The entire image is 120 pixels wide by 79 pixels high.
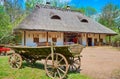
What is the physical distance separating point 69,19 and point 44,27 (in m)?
6.50

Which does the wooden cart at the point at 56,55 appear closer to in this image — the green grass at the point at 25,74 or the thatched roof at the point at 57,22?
the green grass at the point at 25,74

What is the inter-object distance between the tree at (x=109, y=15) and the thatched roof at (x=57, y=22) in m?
21.5

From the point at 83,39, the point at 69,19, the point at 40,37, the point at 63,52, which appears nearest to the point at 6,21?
the point at 40,37

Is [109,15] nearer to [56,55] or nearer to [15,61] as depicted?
[15,61]

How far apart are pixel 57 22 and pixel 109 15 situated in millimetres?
29865

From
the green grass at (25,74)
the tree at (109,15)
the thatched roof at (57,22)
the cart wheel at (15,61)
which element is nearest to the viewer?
the green grass at (25,74)

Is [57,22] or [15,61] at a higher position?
[57,22]

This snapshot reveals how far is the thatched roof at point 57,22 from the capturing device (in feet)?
100

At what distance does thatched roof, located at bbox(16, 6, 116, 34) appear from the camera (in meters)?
30.6

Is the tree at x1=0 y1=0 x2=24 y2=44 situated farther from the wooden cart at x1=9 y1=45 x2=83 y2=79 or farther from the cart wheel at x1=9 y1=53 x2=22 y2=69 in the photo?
the wooden cart at x1=9 y1=45 x2=83 y2=79

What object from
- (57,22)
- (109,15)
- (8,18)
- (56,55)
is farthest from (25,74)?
(109,15)

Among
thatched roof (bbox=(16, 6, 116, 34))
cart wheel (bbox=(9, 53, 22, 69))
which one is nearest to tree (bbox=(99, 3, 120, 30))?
thatched roof (bbox=(16, 6, 116, 34))

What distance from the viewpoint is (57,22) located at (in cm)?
3344

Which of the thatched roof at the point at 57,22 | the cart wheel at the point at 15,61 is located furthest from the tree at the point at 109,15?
the cart wheel at the point at 15,61
